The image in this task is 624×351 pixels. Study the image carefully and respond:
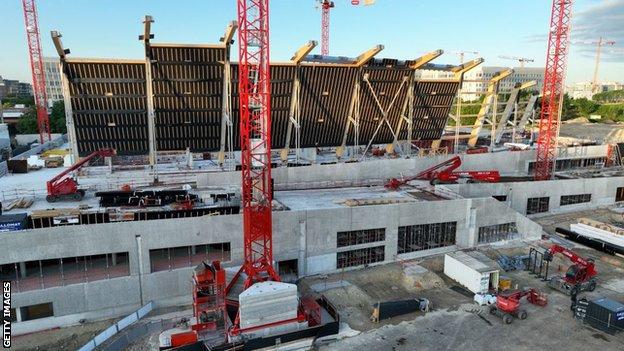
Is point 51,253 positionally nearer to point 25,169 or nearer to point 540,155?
point 25,169

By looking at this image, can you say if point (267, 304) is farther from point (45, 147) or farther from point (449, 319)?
point (45, 147)

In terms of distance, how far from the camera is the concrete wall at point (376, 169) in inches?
1630

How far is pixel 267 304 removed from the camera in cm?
2306

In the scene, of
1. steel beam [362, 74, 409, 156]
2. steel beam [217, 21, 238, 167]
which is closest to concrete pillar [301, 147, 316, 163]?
steel beam [362, 74, 409, 156]

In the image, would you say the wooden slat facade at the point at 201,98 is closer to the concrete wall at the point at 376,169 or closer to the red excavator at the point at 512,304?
the concrete wall at the point at 376,169

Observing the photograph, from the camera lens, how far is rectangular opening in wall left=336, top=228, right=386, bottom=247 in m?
32.3

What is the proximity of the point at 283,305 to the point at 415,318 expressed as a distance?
8.41 metres

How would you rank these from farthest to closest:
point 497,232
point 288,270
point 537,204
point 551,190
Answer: point 551,190, point 537,204, point 497,232, point 288,270

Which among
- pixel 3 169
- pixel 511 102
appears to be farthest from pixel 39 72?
pixel 511 102

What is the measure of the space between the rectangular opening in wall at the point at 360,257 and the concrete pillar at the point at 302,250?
2.79m

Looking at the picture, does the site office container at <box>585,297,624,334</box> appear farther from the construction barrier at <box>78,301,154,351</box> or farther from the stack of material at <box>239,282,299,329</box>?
the construction barrier at <box>78,301,154,351</box>

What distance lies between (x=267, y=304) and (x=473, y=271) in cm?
1472

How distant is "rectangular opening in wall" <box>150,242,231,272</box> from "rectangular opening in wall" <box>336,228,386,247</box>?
336 inches

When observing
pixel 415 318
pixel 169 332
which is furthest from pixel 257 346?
pixel 415 318
